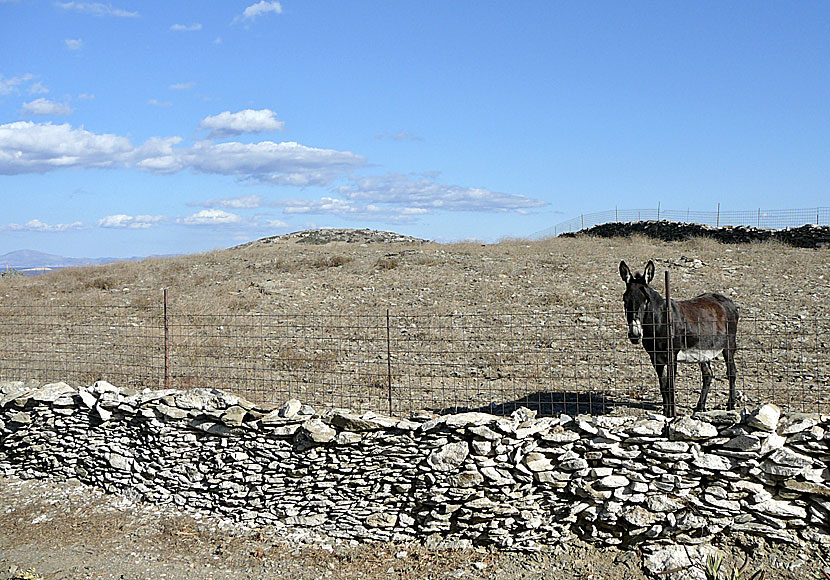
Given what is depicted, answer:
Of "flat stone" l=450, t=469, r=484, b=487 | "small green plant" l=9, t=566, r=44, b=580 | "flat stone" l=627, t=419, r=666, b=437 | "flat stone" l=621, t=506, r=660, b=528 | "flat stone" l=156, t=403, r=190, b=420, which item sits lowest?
"small green plant" l=9, t=566, r=44, b=580

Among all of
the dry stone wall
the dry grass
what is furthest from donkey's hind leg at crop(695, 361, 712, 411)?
the dry stone wall

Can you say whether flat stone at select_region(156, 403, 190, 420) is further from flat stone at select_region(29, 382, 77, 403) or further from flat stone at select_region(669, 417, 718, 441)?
flat stone at select_region(669, 417, 718, 441)

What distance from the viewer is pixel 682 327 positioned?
9.03 m

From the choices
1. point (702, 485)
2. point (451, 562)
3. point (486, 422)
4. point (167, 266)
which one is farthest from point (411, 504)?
point (167, 266)

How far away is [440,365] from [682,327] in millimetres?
4019

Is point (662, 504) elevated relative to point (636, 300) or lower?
lower

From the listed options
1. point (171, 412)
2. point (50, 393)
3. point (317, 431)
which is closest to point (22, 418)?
point (50, 393)

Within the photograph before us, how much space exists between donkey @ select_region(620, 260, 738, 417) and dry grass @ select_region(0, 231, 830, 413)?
675mm

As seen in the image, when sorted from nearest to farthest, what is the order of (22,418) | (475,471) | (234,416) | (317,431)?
(475,471), (317,431), (234,416), (22,418)

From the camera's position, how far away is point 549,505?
6.64m

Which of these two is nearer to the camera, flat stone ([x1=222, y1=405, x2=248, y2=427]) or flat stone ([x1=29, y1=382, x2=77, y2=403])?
flat stone ([x1=222, y1=405, x2=248, y2=427])

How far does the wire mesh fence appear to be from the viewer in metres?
9.74

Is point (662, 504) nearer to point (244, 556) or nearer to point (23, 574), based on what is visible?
point (244, 556)

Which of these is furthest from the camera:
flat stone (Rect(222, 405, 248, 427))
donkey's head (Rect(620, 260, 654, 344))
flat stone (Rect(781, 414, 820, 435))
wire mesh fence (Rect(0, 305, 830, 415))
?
wire mesh fence (Rect(0, 305, 830, 415))
